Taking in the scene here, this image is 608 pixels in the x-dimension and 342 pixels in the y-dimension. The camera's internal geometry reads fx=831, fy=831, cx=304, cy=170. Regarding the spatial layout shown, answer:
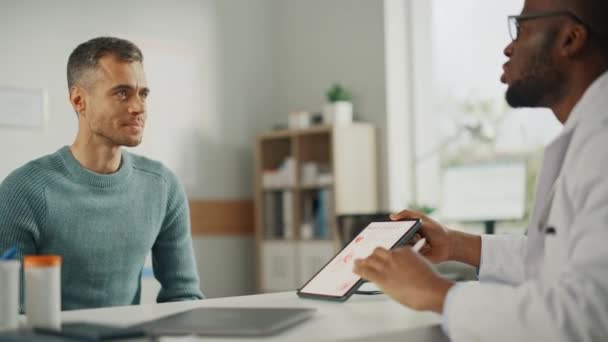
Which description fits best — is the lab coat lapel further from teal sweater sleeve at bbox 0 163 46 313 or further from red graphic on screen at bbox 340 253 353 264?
teal sweater sleeve at bbox 0 163 46 313

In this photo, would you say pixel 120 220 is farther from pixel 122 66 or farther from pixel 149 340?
pixel 149 340

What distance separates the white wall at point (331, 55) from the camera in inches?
223

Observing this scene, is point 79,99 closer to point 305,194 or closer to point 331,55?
point 305,194

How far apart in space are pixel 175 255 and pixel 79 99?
615 mm

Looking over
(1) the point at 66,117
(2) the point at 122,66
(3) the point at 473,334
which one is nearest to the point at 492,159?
(1) the point at 66,117

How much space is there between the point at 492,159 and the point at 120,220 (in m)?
3.32

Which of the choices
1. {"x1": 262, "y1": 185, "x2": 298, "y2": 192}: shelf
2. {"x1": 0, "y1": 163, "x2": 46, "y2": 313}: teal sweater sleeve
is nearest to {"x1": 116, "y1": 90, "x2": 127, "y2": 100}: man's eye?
{"x1": 0, "y1": 163, "x2": 46, "y2": 313}: teal sweater sleeve

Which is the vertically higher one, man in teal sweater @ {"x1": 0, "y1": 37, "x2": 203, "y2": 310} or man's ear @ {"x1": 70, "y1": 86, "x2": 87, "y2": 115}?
man's ear @ {"x1": 70, "y1": 86, "x2": 87, "y2": 115}

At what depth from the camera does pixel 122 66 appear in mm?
2646

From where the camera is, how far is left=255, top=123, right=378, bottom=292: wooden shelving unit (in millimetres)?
5480

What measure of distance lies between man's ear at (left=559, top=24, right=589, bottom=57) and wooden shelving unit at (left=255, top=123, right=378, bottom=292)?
12.5 feet

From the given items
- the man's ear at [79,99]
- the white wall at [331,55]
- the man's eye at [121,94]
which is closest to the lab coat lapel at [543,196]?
the man's eye at [121,94]

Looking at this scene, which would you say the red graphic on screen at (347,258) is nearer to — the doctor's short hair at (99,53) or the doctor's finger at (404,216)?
the doctor's finger at (404,216)

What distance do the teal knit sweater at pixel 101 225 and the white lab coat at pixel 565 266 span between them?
1.32 metres
